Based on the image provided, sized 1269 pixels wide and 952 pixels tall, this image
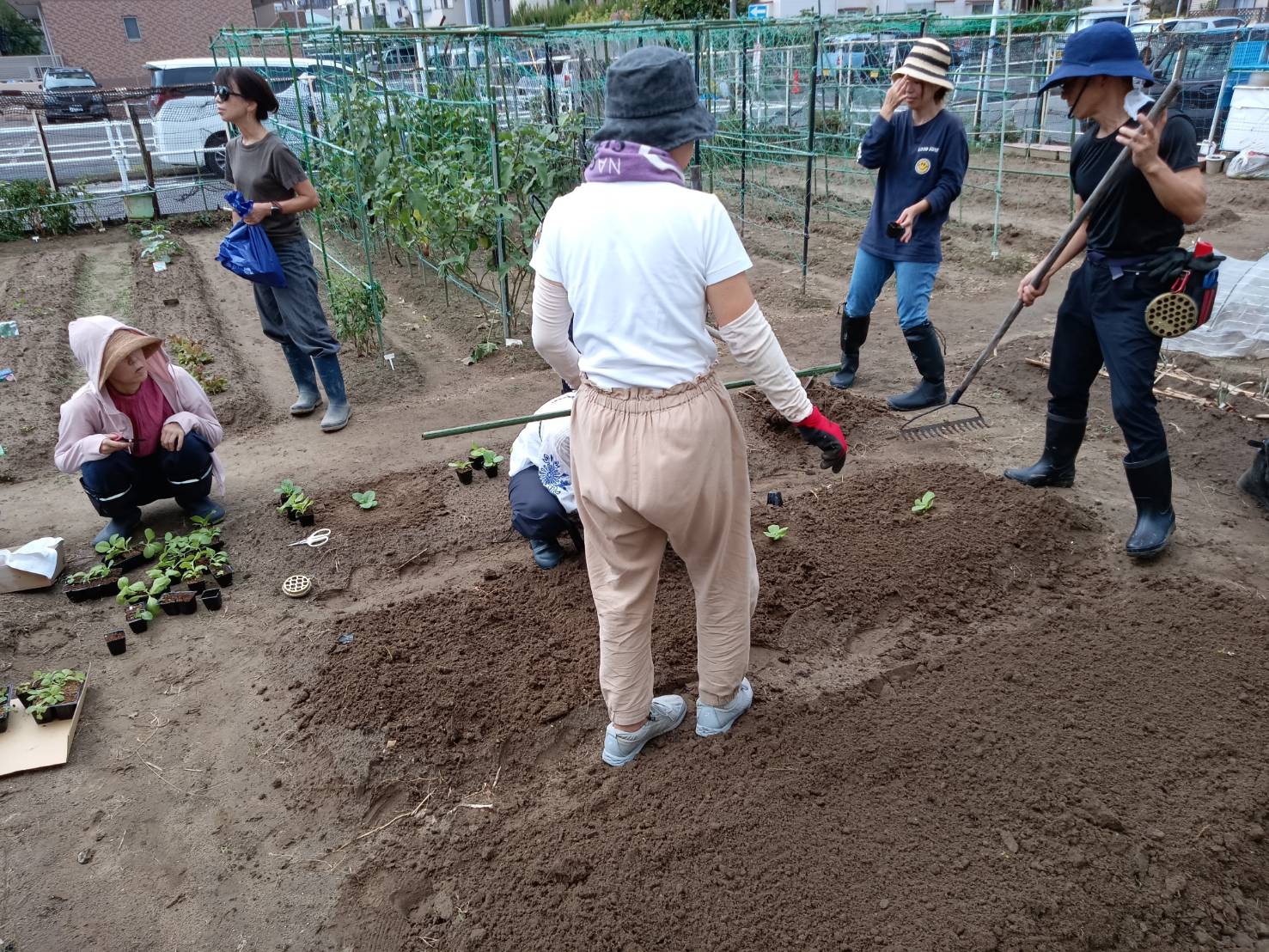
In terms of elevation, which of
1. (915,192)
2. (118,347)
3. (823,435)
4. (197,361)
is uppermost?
(915,192)

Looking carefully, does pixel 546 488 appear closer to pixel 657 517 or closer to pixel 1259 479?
pixel 657 517

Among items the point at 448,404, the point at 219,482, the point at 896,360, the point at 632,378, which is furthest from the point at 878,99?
the point at 632,378

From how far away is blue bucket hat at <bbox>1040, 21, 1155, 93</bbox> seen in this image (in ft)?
10.1

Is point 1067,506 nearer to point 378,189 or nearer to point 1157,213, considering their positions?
point 1157,213

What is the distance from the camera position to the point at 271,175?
15.5ft

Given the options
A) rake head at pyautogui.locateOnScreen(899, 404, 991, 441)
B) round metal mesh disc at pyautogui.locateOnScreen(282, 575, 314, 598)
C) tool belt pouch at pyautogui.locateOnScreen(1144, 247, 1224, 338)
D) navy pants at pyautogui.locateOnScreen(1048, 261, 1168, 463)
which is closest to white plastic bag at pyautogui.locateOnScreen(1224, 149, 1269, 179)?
rake head at pyautogui.locateOnScreen(899, 404, 991, 441)

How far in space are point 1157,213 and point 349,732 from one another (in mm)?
3449

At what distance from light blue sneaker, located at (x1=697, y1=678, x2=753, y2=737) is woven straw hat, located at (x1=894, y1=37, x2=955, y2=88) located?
11.4 feet

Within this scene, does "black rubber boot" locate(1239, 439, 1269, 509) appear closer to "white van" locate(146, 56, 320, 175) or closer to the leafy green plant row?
the leafy green plant row

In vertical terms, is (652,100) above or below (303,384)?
above

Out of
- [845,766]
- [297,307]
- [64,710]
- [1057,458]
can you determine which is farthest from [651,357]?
[297,307]

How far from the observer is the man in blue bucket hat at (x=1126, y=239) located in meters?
3.05

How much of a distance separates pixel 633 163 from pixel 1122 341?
236 centimetres

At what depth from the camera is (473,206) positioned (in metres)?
5.96
